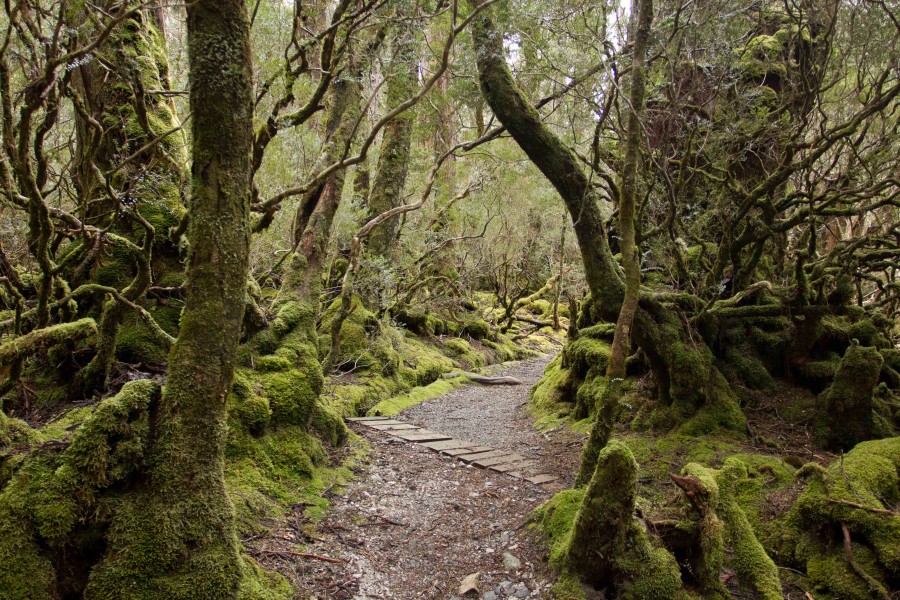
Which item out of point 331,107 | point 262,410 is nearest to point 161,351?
point 262,410

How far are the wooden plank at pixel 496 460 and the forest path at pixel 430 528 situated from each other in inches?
3.7

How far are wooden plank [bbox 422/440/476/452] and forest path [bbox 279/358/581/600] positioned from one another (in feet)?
0.31

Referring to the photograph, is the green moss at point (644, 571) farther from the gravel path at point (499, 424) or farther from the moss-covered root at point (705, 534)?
the gravel path at point (499, 424)

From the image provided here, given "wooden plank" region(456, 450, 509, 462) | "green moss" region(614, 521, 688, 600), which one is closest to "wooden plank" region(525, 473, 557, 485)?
"wooden plank" region(456, 450, 509, 462)

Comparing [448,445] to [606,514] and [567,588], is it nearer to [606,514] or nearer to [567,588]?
[567,588]

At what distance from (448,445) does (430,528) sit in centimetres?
236

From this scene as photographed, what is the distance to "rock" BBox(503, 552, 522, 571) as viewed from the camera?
4176 mm

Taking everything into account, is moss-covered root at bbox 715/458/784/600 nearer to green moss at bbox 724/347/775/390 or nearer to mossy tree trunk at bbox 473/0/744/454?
mossy tree trunk at bbox 473/0/744/454

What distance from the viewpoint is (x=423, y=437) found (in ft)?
24.6

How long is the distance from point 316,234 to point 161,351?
254 cm

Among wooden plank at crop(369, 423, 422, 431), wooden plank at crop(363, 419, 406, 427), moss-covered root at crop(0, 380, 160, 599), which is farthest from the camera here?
wooden plank at crop(363, 419, 406, 427)

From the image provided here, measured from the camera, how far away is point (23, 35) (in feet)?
12.9

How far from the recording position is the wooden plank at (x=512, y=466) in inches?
251

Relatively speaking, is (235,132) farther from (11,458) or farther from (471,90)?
(471,90)
